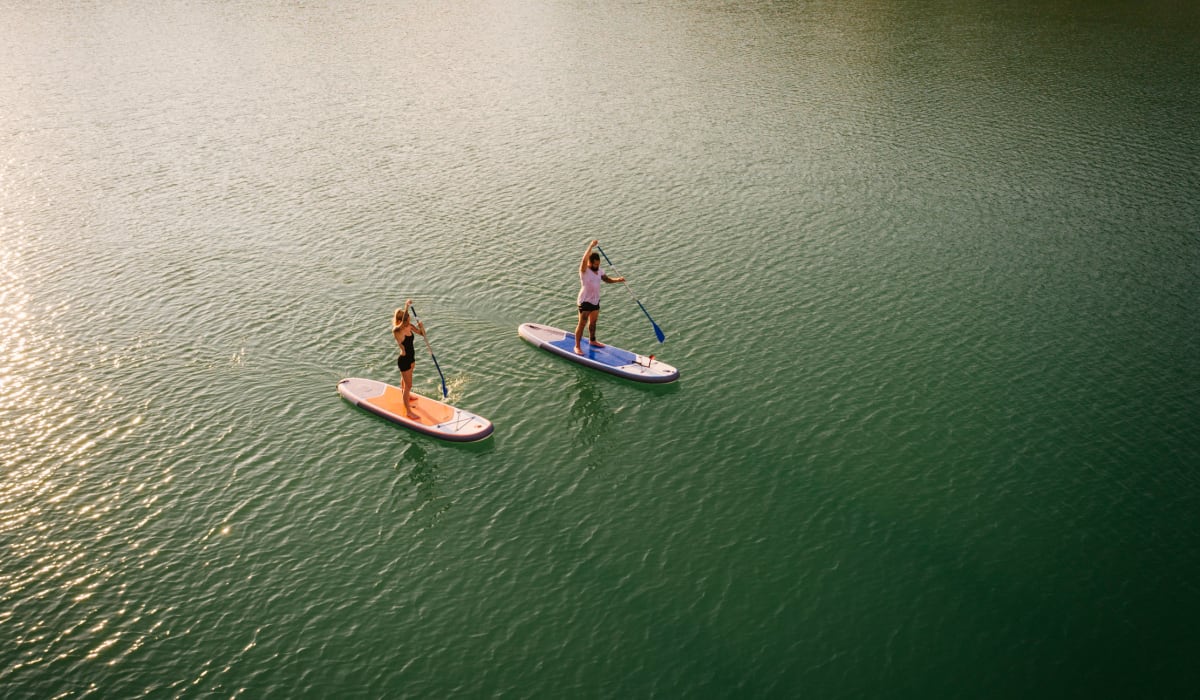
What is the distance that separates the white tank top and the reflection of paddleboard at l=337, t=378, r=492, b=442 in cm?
498

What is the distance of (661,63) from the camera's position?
206 ft

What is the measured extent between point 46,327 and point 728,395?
22.3m

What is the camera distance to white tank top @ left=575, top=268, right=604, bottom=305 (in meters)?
25.2

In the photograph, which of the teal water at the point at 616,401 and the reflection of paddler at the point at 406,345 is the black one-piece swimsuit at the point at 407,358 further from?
the teal water at the point at 616,401

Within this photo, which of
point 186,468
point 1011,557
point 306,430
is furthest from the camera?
point 306,430

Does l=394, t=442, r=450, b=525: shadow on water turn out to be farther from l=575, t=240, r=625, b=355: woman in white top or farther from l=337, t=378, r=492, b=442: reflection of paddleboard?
l=575, t=240, r=625, b=355: woman in white top

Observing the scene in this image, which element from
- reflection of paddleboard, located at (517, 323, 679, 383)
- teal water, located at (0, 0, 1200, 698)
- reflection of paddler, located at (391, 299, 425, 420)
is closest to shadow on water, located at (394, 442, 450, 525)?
teal water, located at (0, 0, 1200, 698)

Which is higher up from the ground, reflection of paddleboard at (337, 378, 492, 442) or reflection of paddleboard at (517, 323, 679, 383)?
reflection of paddleboard at (517, 323, 679, 383)

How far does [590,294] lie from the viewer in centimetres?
2555

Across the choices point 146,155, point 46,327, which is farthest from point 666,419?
point 146,155

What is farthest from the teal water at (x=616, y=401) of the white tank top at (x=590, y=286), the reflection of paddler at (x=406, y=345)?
the white tank top at (x=590, y=286)

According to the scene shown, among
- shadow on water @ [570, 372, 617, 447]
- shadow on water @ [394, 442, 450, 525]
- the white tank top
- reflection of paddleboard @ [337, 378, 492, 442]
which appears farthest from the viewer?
the white tank top

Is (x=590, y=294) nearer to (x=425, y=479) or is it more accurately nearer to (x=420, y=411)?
(x=420, y=411)

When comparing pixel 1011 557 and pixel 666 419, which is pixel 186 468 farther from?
pixel 1011 557
